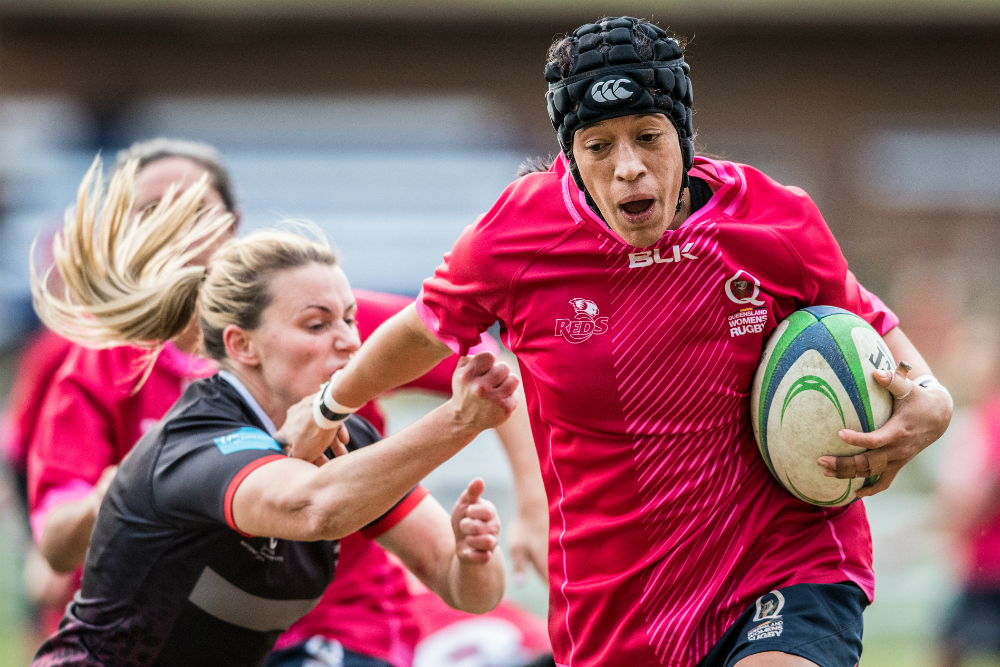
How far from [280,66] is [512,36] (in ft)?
12.6

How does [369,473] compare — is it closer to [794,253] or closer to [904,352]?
[794,253]

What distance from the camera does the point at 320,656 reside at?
13.2 ft

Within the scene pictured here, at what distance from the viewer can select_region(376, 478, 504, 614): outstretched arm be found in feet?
11.4

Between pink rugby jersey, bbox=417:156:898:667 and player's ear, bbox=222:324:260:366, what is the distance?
78cm

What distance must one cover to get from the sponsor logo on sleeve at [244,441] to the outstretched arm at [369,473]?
13 cm

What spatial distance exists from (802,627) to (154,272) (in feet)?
7.79

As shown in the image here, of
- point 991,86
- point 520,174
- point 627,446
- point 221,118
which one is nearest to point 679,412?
point 627,446

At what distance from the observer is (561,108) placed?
9.80ft

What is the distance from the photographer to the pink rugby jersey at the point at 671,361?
3.06 metres

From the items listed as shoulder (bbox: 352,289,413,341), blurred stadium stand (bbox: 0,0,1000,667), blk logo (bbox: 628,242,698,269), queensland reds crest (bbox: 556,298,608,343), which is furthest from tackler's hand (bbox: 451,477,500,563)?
blurred stadium stand (bbox: 0,0,1000,667)

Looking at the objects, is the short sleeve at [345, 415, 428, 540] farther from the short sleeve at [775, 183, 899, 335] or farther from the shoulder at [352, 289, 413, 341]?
the short sleeve at [775, 183, 899, 335]

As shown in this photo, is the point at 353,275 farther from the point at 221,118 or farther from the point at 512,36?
the point at 512,36

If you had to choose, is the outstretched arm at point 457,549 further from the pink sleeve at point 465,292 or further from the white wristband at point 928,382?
the white wristband at point 928,382

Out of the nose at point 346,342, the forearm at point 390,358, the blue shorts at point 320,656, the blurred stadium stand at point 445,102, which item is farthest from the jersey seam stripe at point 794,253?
the blurred stadium stand at point 445,102
